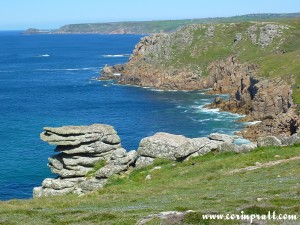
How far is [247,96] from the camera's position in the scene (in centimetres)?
13862

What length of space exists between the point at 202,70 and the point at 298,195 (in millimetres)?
168623

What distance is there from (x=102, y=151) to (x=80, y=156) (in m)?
2.80

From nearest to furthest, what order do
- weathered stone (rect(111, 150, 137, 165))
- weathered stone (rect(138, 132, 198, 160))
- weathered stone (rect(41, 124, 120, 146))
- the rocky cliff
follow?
1. weathered stone (rect(111, 150, 137, 165))
2. weathered stone (rect(138, 132, 198, 160))
3. weathered stone (rect(41, 124, 120, 146))
4. the rocky cliff

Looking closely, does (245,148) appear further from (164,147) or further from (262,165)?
(164,147)

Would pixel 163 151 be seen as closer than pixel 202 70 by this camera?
Yes

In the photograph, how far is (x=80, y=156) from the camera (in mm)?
57094

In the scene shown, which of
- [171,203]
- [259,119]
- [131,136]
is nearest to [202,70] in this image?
[259,119]

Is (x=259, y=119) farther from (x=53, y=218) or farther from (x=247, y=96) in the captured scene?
(x=53, y=218)

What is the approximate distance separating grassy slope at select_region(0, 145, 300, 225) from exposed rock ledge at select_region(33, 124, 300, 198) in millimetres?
1765

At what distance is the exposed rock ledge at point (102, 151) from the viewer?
53.8 m

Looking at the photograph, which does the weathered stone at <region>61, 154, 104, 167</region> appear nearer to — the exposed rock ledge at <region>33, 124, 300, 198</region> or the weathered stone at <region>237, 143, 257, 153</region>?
the exposed rock ledge at <region>33, 124, 300, 198</region>

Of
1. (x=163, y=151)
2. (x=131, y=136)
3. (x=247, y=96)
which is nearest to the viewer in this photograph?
(x=163, y=151)

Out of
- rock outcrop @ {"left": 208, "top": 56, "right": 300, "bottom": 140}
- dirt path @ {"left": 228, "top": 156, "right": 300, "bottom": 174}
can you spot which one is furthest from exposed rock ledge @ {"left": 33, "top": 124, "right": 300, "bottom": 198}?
rock outcrop @ {"left": 208, "top": 56, "right": 300, "bottom": 140}

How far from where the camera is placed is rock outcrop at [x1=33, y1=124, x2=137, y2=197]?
54625mm
